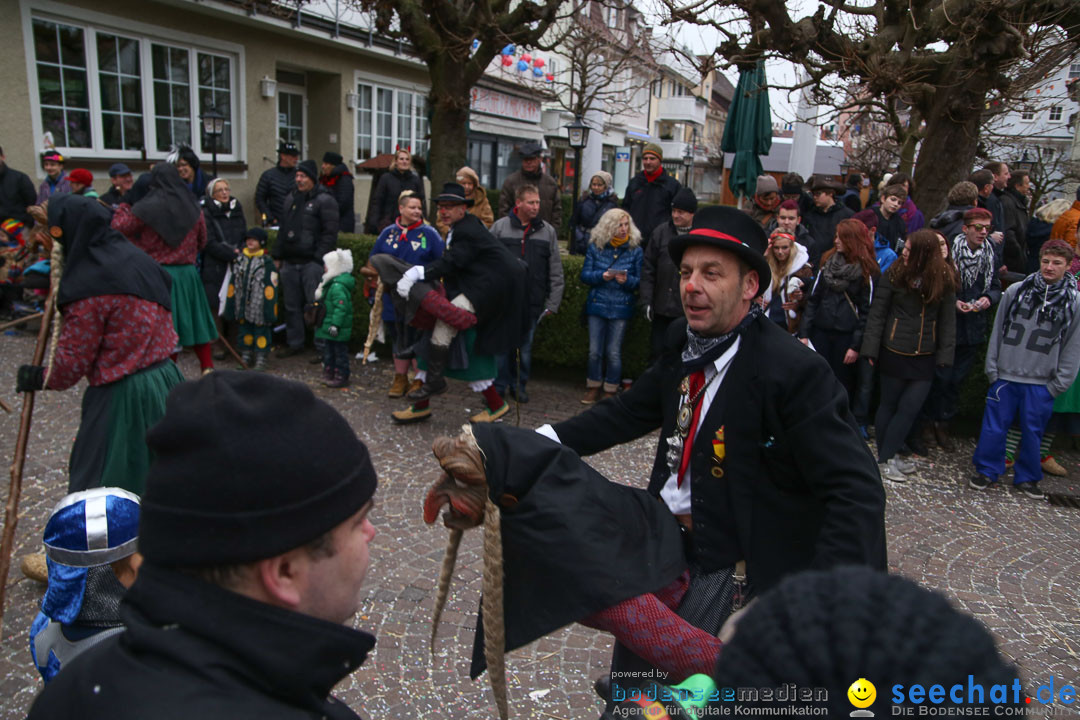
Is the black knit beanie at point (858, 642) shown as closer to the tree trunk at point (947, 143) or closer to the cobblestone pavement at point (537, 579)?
the cobblestone pavement at point (537, 579)

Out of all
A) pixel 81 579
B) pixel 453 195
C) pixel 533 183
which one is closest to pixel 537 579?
pixel 81 579

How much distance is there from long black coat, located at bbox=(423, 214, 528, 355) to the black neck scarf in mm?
1974

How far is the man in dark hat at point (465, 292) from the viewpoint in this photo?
6.51 meters

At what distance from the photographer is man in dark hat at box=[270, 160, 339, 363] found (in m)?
8.35

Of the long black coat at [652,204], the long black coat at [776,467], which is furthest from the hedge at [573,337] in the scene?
the long black coat at [776,467]

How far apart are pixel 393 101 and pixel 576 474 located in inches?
740

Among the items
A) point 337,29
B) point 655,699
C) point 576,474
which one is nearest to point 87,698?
point 655,699

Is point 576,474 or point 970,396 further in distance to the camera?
point 970,396

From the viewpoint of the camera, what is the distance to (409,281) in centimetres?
657

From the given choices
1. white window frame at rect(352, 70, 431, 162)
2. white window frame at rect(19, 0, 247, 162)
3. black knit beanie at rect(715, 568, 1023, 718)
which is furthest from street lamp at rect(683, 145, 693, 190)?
black knit beanie at rect(715, 568, 1023, 718)

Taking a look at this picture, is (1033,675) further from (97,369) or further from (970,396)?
(97,369)

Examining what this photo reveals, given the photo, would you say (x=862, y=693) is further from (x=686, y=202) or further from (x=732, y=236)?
(x=686, y=202)

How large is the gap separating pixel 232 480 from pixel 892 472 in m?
6.12

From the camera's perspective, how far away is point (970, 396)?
6.95m
